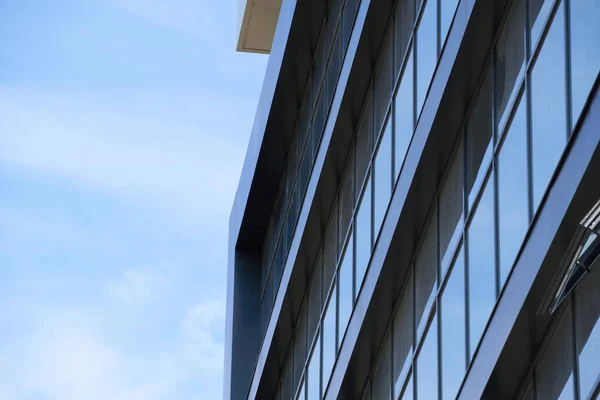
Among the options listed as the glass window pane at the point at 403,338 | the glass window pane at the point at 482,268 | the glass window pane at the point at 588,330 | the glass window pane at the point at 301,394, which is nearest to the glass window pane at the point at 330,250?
the glass window pane at the point at 301,394

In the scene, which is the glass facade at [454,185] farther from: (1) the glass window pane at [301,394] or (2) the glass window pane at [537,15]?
(1) the glass window pane at [301,394]

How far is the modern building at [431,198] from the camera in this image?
14086 mm

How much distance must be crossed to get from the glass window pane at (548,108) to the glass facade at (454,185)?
0.01 meters

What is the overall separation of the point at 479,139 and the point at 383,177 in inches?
191

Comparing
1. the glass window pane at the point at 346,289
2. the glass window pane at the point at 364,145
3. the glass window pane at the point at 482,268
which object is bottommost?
the glass window pane at the point at 482,268

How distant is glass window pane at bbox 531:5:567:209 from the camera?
14492 millimetres

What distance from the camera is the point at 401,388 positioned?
20.3 m

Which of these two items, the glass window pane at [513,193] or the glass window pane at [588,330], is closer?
the glass window pane at [588,330]

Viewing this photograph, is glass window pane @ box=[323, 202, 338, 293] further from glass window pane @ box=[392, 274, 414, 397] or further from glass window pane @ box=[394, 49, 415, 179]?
glass window pane @ box=[394, 49, 415, 179]

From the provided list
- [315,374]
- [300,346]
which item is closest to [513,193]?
[315,374]

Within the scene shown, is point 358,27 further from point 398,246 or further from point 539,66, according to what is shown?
point 539,66

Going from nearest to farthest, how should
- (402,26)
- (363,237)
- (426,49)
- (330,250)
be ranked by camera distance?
(426,49)
(402,26)
(363,237)
(330,250)

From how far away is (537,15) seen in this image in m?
15.8

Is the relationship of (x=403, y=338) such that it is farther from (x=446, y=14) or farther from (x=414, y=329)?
(x=446, y=14)
